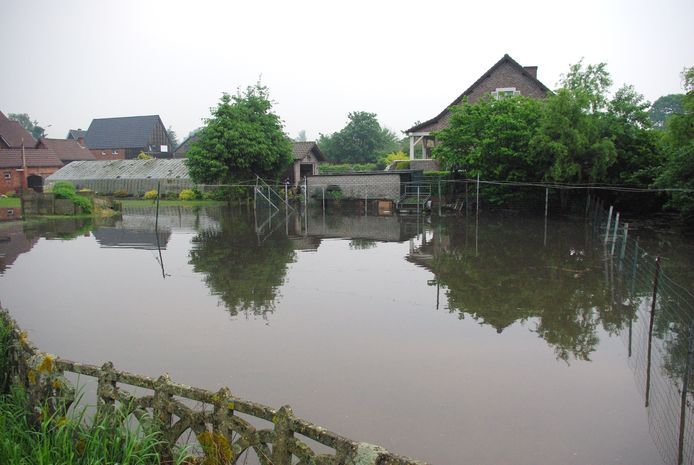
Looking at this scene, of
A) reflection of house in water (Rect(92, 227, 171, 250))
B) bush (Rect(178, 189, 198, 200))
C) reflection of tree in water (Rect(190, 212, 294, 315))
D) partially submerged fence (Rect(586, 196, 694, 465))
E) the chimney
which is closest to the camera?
partially submerged fence (Rect(586, 196, 694, 465))

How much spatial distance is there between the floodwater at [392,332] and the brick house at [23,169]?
109 feet

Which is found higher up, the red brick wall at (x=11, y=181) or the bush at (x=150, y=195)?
the red brick wall at (x=11, y=181)

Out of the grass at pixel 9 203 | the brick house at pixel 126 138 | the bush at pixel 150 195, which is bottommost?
the grass at pixel 9 203

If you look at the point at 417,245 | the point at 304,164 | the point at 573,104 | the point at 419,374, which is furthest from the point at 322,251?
the point at 304,164

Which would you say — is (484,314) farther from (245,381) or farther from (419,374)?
(245,381)

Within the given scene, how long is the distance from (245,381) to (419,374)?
2583 mm

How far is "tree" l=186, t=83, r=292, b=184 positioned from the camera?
1496 inches

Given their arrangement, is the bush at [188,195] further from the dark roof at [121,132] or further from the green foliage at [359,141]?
the dark roof at [121,132]

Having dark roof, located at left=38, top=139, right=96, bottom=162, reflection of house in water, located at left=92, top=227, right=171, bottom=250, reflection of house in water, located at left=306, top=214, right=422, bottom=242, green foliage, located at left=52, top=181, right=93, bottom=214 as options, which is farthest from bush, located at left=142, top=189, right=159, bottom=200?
dark roof, located at left=38, top=139, right=96, bottom=162

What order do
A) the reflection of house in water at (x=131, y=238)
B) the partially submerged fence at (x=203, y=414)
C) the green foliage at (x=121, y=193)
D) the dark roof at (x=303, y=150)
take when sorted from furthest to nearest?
the green foliage at (x=121, y=193), the dark roof at (x=303, y=150), the reflection of house in water at (x=131, y=238), the partially submerged fence at (x=203, y=414)

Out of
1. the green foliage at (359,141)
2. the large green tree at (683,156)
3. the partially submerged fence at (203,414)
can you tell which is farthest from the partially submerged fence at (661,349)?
the green foliage at (359,141)

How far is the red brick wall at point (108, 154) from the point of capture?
253 ft

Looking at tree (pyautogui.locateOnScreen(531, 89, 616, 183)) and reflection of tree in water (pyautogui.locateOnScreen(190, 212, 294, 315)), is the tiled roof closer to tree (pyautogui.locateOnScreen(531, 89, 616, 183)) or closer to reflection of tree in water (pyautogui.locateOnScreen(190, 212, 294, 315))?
reflection of tree in water (pyautogui.locateOnScreen(190, 212, 294, 315))

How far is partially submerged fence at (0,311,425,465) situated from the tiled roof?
153 ft
